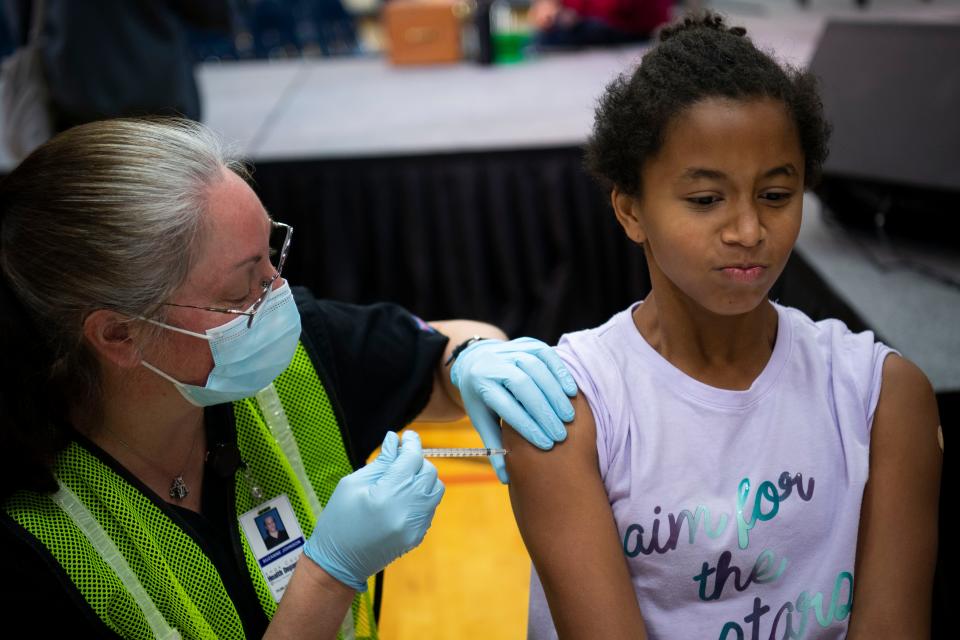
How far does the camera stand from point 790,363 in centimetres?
109

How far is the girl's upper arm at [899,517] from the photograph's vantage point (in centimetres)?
101

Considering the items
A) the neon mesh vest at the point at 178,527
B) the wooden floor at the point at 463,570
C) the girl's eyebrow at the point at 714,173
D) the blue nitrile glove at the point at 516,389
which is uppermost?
the girl's eyebrow at the point at 714,173

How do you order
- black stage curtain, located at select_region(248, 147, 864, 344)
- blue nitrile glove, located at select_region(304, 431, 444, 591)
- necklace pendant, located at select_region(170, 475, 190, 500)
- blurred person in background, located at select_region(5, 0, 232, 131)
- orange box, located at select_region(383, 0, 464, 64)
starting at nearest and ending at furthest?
blue nitrile glove, located at select_region(304, 431, 444, 591) < necklace pendant, located at select_region(170, 475, 190, 500) < blurred person in background, located at select_region(5, 0, 232, 131) < black stage curtain, located at select_region(248, 147, 864, 344) < orange box, located at select_region(383, 0, 464, 64)

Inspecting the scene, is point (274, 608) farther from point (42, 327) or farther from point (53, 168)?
point (53, 168)

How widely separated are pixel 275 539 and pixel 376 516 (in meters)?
0.24

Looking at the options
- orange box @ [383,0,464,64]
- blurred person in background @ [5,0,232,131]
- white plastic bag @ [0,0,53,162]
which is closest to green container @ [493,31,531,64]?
orange box @ [383,0,464,64]

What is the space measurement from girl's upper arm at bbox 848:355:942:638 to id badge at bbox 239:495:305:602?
71 cm

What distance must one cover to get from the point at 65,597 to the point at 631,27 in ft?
12.2

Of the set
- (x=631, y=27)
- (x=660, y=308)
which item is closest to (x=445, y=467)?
(x=660, y=308)

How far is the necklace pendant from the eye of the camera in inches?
48.4

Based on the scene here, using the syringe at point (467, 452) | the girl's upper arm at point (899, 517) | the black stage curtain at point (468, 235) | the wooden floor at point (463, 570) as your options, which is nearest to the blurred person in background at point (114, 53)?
the black stage curtain at point (468, 235)

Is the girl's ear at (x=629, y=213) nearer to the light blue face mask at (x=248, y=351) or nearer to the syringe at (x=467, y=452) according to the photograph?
the syringe at (x=467, y=452)

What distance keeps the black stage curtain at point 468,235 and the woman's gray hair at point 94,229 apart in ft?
6.12

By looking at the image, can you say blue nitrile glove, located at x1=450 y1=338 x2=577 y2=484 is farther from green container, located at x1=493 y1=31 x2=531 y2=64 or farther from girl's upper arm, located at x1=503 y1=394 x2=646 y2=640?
green container, located at x1=493 y1=31 x2=531 y2=64
